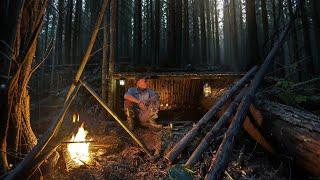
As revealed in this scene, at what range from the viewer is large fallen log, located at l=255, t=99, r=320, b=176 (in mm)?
4230

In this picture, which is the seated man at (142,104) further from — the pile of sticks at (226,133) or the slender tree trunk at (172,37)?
the slender tree trunk at (172,37)

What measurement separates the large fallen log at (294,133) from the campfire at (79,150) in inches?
159

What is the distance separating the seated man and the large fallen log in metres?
3.90

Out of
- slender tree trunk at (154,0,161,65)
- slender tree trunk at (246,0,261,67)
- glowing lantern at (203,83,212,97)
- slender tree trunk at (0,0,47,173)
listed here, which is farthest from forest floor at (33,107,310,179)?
slender tree trunk at (154,0,161,65)

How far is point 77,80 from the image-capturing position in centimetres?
427

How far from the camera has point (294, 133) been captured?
183 inches

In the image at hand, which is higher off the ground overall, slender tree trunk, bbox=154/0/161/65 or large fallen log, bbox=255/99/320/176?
slender tree trunk, bbox=154/0/161/65

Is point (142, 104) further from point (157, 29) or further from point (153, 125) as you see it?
point (157, 29)

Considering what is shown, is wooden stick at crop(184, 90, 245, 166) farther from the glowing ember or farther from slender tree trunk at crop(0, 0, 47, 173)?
slender tree trunk at crop(0, 0, 47, 173)

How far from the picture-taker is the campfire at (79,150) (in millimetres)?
5414

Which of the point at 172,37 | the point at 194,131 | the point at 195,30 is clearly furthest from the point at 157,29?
the point at 194,131

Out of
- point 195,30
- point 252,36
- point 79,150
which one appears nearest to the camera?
point 79,150

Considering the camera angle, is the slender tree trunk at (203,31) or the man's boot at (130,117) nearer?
the man's boot at (130,117)

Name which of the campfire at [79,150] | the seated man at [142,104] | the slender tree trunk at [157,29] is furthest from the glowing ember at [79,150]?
the slender tree trunk at [157,29]
